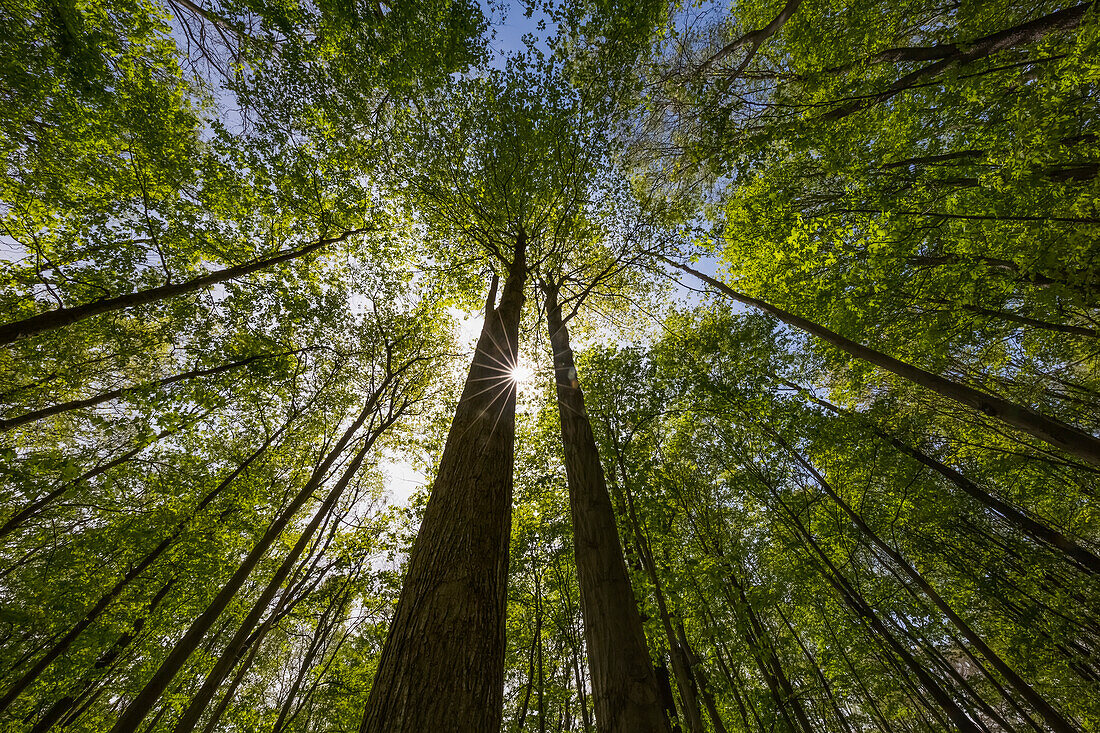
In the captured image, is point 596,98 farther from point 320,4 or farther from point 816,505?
point 816,505

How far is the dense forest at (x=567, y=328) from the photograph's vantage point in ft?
20.5

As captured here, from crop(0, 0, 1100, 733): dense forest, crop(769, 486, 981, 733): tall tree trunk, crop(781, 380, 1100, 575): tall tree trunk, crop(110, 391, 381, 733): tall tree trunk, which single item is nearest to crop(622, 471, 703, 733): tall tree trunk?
crop(0, 0, 1100, 733): dense forest

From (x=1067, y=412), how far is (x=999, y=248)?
25.1ft

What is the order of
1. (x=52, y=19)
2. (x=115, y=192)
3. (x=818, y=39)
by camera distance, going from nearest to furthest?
(x=52, y=19)
(x=818, y=39)
(x=115, y=192)

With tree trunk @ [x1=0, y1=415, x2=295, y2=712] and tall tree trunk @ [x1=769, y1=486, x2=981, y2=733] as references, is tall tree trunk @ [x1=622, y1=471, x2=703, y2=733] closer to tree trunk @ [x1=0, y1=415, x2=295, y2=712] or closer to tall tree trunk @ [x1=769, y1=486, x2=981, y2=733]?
tall tree trunk @ [x1=769, y1=486, x2=981, y2=733]

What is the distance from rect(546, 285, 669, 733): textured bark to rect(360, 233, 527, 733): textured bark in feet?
4.19

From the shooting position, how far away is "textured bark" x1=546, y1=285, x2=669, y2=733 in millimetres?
2662

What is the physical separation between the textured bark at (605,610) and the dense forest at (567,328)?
3.3 inches

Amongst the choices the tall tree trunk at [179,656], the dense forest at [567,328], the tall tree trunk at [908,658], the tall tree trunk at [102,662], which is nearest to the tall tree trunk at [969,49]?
the dense forest at [567,328]

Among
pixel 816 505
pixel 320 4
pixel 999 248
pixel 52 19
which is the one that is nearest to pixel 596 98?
pixel 320 4

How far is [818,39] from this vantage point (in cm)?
666

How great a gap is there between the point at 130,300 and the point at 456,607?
962cm

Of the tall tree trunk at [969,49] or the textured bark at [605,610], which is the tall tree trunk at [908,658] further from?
the tall tree trunk at [969,49]

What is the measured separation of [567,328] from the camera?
30.1ft
